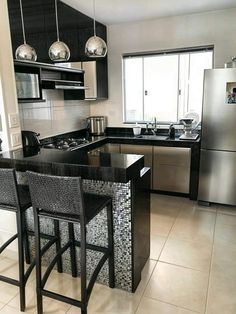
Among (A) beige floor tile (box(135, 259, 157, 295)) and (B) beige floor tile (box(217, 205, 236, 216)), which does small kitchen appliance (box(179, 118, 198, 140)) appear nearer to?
(B) beige floor tile (box(217, 205, 236, 216))

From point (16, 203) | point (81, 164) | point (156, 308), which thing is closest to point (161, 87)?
point (81, 164)

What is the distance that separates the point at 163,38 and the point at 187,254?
10.3 feet

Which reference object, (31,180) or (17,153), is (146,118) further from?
(31,180)

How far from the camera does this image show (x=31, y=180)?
63.9 inches

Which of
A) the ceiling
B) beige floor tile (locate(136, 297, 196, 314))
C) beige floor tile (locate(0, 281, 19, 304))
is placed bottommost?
beige floor tile (locate(0, 281, 19, 304))

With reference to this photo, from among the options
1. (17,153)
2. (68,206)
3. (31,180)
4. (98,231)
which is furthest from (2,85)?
(98,231)

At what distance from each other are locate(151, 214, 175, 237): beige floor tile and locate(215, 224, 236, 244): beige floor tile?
0.52m

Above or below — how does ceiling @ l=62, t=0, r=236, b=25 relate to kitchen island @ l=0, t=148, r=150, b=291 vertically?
above

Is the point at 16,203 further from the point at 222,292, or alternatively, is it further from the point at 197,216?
the point at 197,216

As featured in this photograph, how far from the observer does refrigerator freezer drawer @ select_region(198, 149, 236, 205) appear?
331 cm

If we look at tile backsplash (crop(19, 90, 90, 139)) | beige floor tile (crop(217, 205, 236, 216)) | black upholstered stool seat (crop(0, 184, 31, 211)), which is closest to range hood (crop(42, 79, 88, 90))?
tile backsplash (crop(19, 90, 90, 139))

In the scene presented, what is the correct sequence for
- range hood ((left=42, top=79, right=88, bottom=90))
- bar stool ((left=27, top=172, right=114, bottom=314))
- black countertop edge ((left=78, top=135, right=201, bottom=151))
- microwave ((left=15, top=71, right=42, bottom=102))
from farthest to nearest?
black countertop edge ((left=78, top=135, right=201, bottom=151)) → range hood ((left=42, top=79, right=88, bottom=90)) → microwave ((left=15, top=71, right=42, bottom=102)) → bar stool ((left=27, top=172, right=114, bottom=314))

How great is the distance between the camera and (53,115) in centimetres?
368

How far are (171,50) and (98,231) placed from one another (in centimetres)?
309
